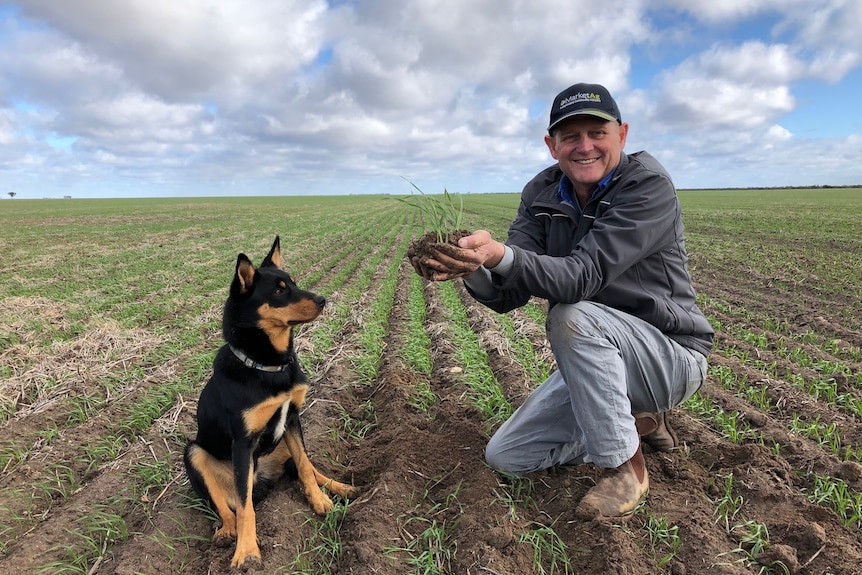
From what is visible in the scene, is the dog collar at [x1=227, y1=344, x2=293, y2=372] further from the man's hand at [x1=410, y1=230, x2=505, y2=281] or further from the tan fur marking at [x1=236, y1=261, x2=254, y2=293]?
the man's hand at [x1=410, y1=230, x2=505, y2=281]

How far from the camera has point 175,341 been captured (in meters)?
6.51

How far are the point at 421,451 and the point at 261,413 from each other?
4.09 feet

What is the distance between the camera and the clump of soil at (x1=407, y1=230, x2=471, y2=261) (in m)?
2.49

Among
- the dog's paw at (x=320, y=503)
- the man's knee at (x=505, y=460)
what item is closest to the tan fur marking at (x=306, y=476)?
the dog's paw at (x=320, y=503)

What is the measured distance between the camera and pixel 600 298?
3178mm

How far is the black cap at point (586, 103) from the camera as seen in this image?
2.89 m

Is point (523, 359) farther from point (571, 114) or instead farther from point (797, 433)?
point (571, 114)

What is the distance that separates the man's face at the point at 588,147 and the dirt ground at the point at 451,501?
1972mm

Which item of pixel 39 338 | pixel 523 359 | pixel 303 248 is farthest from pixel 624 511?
pixel 303 248

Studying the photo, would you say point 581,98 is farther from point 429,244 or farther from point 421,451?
point 421,451

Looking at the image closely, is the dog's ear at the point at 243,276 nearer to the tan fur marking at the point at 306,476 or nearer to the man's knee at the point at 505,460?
the tan fur marking at the point at 306,476

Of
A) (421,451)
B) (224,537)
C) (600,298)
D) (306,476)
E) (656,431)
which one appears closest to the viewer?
(224,537)

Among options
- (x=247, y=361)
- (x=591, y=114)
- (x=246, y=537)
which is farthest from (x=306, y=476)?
(x=591, y=114)

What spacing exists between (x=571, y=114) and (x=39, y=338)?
7.43m
